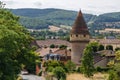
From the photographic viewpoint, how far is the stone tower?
86.0 meters

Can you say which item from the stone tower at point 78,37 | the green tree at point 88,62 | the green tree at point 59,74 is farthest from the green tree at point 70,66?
the green tree at point 59,74

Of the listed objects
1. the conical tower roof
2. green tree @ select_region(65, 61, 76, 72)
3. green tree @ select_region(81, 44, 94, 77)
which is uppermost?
the conical tower roof

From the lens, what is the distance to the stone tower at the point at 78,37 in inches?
3386

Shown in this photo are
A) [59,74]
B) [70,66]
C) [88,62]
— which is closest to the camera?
[59,74]

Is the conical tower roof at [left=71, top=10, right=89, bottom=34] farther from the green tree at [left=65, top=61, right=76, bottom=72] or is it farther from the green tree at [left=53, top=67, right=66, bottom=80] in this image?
the green tree at [left=53, top=67, right=66, bottom=80]

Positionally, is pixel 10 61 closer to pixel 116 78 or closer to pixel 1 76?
pixel 1 76

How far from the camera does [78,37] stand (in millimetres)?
86312

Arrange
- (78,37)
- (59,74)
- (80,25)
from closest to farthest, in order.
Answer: (59,74)
(80,25)
(78,37)

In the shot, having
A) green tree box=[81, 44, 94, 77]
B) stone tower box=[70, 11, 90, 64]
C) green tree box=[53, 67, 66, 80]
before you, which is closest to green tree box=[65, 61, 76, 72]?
stone tower box=[70, 11, 90, 64]

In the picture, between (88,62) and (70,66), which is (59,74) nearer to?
(88,62)

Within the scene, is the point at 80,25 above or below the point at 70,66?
above

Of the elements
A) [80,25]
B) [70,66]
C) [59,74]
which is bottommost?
[70,66]

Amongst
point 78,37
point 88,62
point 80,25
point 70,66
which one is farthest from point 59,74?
point 78,37

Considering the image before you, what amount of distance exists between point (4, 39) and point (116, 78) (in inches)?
788
